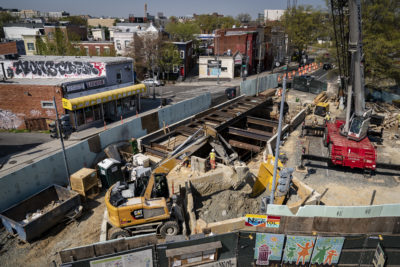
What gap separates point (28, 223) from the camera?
1305cm

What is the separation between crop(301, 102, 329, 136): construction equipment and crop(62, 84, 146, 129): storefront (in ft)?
64.4

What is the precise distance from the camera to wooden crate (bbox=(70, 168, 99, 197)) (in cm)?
1636

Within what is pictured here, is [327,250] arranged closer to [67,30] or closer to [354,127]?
[354,127]

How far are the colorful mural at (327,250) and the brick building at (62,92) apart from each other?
23.3 meters

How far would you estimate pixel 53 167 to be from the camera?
1733 cm

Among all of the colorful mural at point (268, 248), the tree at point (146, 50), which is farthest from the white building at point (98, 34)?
the colorful mural at point (268, 248)

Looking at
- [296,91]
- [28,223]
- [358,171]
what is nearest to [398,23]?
[296,91]

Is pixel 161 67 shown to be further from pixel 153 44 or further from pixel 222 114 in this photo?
pixel 222 114

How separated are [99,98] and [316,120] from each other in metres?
22.7

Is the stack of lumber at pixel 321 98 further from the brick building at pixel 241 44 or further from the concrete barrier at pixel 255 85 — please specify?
the brick building at pixel 241 44

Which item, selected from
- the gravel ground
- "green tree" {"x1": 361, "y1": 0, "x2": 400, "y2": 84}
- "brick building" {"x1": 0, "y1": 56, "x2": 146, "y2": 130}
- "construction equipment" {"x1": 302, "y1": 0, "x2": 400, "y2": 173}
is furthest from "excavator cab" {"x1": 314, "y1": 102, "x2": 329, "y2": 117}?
the gravel ground

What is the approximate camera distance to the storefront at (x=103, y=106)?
26.8 m

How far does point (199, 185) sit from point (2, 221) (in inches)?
413

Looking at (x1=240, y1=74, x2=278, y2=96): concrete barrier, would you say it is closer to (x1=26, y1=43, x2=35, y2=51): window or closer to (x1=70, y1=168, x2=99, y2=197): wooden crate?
(x1=70, y1=168, x2=99, y2=197): wooden crate
